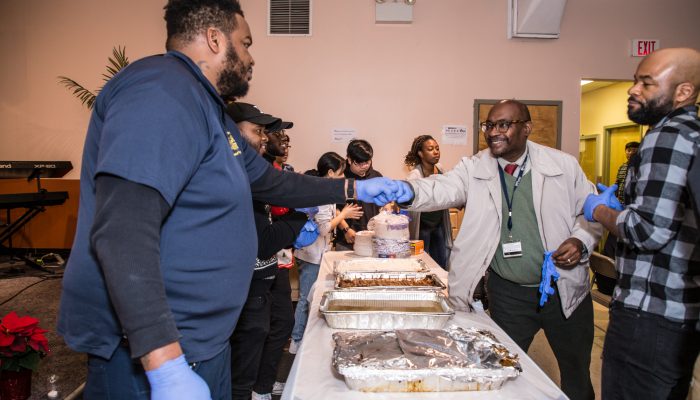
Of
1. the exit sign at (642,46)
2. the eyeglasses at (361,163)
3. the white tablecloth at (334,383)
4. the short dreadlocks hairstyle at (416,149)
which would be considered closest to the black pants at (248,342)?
the white tablecloth at (334,383)

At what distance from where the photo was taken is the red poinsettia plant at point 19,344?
2.07m

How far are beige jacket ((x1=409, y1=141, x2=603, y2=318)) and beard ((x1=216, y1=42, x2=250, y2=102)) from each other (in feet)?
3.56

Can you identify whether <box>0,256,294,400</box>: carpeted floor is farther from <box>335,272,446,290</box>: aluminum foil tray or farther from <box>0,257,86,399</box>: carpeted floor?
<box>335,272,446,290</box>: aluminum foil tray

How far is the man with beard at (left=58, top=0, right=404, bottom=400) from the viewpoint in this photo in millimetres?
787

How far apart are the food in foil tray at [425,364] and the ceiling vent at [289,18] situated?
4372mm

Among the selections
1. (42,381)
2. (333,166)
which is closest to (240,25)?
(333,166)

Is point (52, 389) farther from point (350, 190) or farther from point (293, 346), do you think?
point (350, 190)

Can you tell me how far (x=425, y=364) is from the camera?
1.20m

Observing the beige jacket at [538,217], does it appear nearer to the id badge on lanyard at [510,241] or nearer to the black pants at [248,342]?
the id badge on lanyard at [510,241]

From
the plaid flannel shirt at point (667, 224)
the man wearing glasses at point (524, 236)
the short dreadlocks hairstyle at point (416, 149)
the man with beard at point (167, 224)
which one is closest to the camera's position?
the man with beard at point (167, 224)

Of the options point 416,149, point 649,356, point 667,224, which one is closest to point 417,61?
point 416,149

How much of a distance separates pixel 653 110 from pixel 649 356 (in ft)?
2.83

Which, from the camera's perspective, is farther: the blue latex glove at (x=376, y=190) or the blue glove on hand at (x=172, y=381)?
the blue latex glove at (x=376, y=190)

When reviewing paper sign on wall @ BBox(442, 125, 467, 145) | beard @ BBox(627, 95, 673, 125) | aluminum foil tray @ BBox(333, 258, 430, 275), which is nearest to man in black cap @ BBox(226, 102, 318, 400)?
aluminum foil tray @ BBox(333, 258, 430, 275)
